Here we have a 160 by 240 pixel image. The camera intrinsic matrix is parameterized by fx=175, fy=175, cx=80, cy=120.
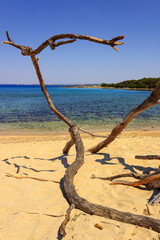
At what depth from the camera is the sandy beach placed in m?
2.14

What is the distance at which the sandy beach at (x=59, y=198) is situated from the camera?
84.3 inches

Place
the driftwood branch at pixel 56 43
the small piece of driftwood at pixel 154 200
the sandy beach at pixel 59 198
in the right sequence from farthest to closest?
the small piece of driftwood at pixel 154 200, the driftwood branch at pixel 56 43, the sandy beach at pixel 59 198

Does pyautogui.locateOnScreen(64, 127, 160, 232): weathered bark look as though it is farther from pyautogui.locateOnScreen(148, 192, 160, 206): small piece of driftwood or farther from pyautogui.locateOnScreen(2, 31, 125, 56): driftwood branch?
pyautogui.locateOnScreen(2, 31, 125, 56): driftwood branch

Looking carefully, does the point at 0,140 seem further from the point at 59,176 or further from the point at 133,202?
the point at 133,202

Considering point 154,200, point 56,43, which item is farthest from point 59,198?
point 56,43

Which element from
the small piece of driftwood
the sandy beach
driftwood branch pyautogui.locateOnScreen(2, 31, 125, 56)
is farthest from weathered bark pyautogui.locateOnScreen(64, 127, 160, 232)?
driftwood branch pyautogui.locateOnScreen(2, 31, 125, 56)

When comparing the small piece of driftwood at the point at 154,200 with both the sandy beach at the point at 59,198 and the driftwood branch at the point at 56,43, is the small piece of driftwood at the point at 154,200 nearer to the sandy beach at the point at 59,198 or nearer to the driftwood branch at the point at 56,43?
the sandy beach at the point at 59,198

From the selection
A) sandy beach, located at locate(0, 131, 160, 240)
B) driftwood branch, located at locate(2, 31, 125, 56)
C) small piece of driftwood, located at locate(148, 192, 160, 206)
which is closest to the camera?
sandy beach, located at locate(0, 131, 160, 240)

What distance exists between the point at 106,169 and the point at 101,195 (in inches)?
45.5

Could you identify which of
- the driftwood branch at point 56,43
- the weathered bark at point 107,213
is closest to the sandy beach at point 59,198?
the weathered bark at point 107,213

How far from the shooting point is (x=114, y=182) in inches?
134

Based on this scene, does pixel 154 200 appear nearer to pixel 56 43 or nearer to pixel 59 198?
pixel 59 198

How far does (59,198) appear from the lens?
2938mm

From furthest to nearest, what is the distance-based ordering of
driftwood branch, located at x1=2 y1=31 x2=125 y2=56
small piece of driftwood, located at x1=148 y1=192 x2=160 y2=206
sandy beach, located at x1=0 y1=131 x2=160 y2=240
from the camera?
small piece of driftwood, located at x1=148 y1=192 x2=160 y2=206, driftwood branch, located at x1=2 y1=31 x2=125 y2=56, sandy beach, located at x1=0 y1=131 x2=160 y2=240
